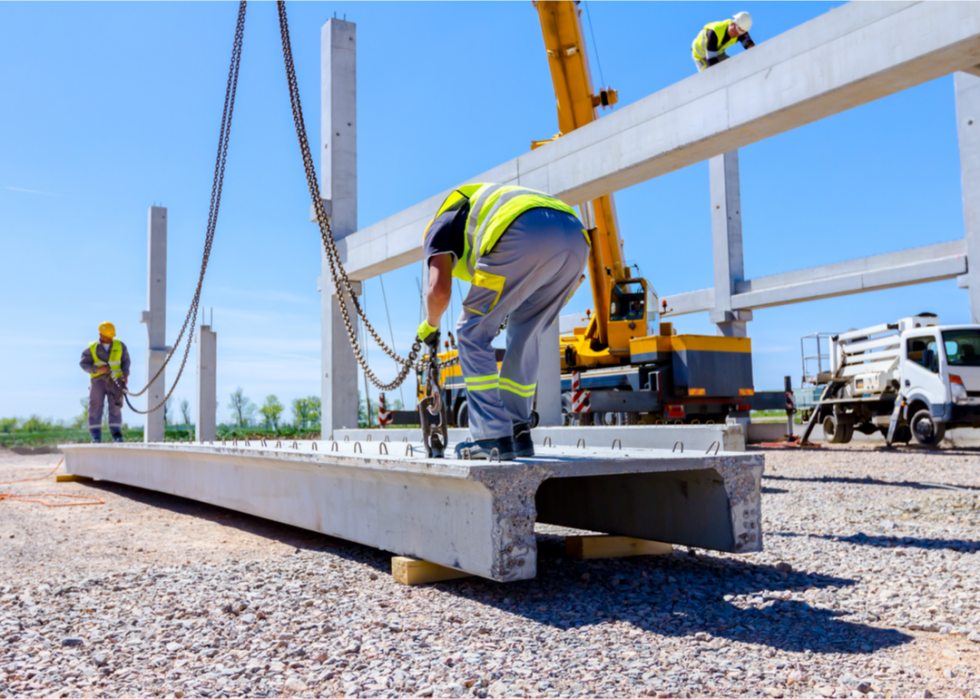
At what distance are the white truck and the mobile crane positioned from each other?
3844 millimetres

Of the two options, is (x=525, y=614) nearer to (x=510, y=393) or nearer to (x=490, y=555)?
(x=490, y=555)

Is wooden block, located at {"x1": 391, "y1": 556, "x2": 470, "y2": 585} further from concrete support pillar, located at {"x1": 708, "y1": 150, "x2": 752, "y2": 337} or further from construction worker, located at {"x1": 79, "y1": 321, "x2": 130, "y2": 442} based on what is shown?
concrete support pillar, located at {"x1": 708, "y1": 150, "x2": 752, "y2": 337}

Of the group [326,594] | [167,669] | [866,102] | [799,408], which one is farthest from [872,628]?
[799,408]

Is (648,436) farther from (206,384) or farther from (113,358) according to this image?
(113,358)

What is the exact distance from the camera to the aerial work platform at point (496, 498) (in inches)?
118

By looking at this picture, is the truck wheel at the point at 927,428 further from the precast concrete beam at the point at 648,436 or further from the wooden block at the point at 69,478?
the wooden block at the point at 69,478

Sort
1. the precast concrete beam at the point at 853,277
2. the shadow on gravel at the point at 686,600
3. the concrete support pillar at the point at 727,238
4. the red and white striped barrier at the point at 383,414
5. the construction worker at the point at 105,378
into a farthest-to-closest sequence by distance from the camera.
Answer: the concrete support pillar at the point at 727,238 < the red and white striped barrier at the point at 383,414 < the precast concrete beam at the point at 853,277 < the construction worker at the point at 105,378 < the shadow on gravel at the point at 686,600

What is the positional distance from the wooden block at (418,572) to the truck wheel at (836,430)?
15424mm

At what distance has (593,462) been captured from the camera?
3170 mm

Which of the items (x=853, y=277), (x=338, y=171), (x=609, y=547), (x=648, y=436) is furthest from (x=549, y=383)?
(x=853, y=277)

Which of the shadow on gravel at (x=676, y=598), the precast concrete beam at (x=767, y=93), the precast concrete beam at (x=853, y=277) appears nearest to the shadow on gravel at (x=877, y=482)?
the precast concrete beam at (x=767, y=93)

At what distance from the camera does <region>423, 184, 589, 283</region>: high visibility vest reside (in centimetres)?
334

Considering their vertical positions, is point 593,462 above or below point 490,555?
above

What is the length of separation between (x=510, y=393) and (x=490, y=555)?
1.01 meters
